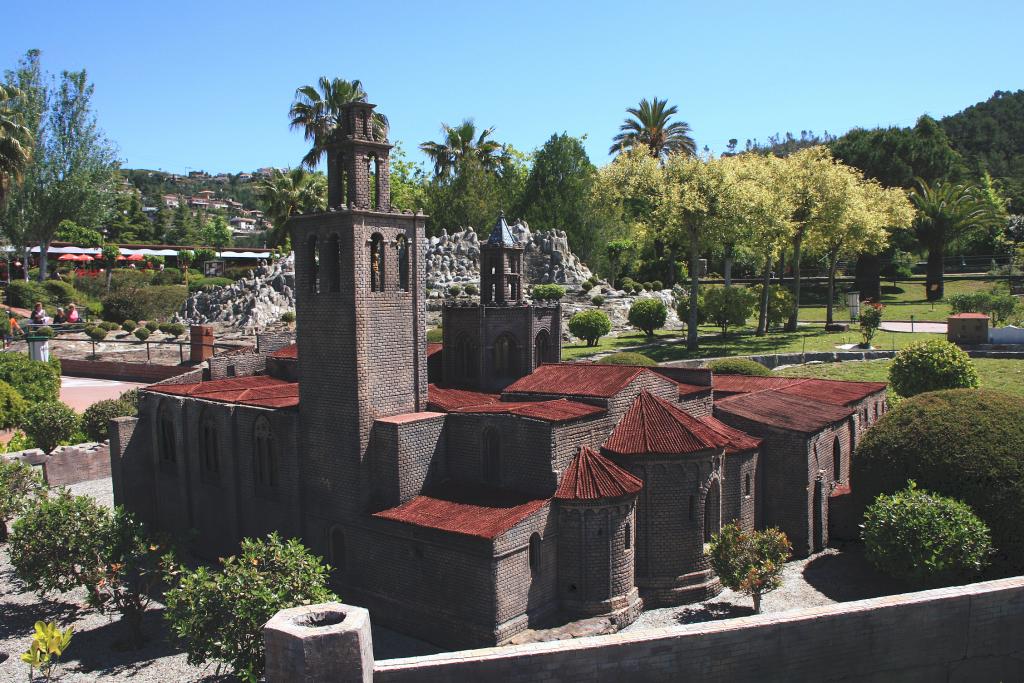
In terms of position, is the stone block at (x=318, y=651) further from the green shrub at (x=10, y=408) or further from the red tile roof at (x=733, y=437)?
the green shrub at (x=10, y=408)

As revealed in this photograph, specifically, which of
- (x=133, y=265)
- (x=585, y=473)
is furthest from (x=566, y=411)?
(x=133, y=265)

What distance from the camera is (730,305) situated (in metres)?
51.9

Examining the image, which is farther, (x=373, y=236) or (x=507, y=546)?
(x=373, y=236)

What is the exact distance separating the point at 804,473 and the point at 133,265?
9034 cm

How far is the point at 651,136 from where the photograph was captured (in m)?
87.8

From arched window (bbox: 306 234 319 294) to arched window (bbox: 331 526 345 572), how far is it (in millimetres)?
6948

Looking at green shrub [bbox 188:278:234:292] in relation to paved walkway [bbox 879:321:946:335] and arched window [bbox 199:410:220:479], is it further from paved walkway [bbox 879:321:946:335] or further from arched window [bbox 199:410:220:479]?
paved walkway [bbox 879:321:946:335]

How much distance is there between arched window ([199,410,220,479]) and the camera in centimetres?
2655

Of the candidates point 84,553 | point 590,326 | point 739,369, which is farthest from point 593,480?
point 590,326

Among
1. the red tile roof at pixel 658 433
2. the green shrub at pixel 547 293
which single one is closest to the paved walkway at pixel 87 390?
the green shrub at pixel 547 293

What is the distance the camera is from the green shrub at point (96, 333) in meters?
61.1

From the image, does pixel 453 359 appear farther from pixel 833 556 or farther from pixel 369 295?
pixel 833 556

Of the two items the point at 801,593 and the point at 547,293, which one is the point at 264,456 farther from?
the point at 547,293

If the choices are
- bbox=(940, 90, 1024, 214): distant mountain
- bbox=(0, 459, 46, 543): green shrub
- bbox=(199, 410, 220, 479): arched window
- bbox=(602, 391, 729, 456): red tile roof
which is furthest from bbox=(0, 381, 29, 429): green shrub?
bbox=(940, 90, 1024, 214): distant mountain
